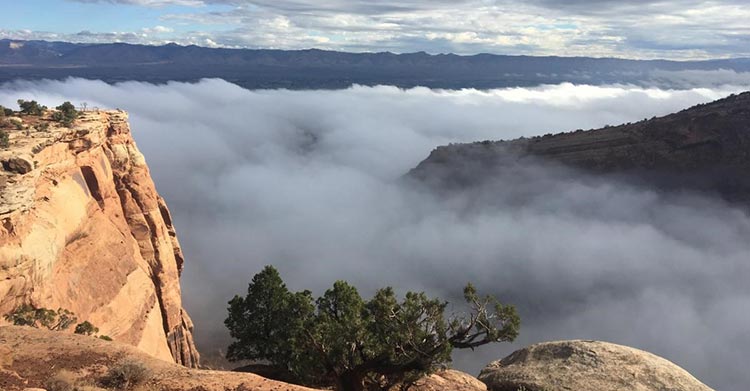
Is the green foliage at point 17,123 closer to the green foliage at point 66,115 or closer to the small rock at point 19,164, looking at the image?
the green foliage at point 66,115

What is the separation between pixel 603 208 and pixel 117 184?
10947 cm

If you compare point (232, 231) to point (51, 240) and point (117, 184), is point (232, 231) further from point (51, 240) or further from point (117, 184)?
point (51, 240)

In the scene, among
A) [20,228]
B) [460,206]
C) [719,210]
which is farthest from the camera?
[460,206]

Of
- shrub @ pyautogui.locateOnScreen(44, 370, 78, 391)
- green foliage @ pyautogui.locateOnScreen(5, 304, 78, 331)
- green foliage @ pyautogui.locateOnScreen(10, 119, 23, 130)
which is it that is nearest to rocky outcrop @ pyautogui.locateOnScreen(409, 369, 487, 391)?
shrub @ pyautogui.locateOnScreen(44, 370, 78, 391)

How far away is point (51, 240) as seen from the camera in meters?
28.4

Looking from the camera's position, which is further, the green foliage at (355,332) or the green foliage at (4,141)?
the green foliage at (4,141)

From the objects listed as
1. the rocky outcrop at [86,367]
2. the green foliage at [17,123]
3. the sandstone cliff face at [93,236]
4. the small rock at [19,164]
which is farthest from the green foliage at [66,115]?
the rocky outcrop at [86,367]

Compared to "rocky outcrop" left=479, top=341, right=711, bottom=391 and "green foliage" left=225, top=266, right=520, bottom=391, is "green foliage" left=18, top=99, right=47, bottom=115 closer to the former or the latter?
"green foliage" left=225, top=266, right=520, bottom=391

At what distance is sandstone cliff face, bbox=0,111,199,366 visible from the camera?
85.9ft

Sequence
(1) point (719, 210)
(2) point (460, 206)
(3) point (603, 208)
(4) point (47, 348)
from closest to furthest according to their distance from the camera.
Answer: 1. (4) point (47, 348)
2. (1) point (719, 210)
3. (3) point (603, 208)
4. (2) point (460, 206)

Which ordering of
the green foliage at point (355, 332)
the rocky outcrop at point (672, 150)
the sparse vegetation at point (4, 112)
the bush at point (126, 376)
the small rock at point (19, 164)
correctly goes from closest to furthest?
the bush at point (126, 376), the green foliage at point (355, 332), the small rock at point (19, 164), the sparse vegetation at point (4, 112), the rocky outcrop at point (672, 150)

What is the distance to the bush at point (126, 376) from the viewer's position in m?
18.2

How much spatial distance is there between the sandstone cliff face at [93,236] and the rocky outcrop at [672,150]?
10347cm

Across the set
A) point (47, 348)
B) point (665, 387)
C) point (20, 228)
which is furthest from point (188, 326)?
point (665, 387)
